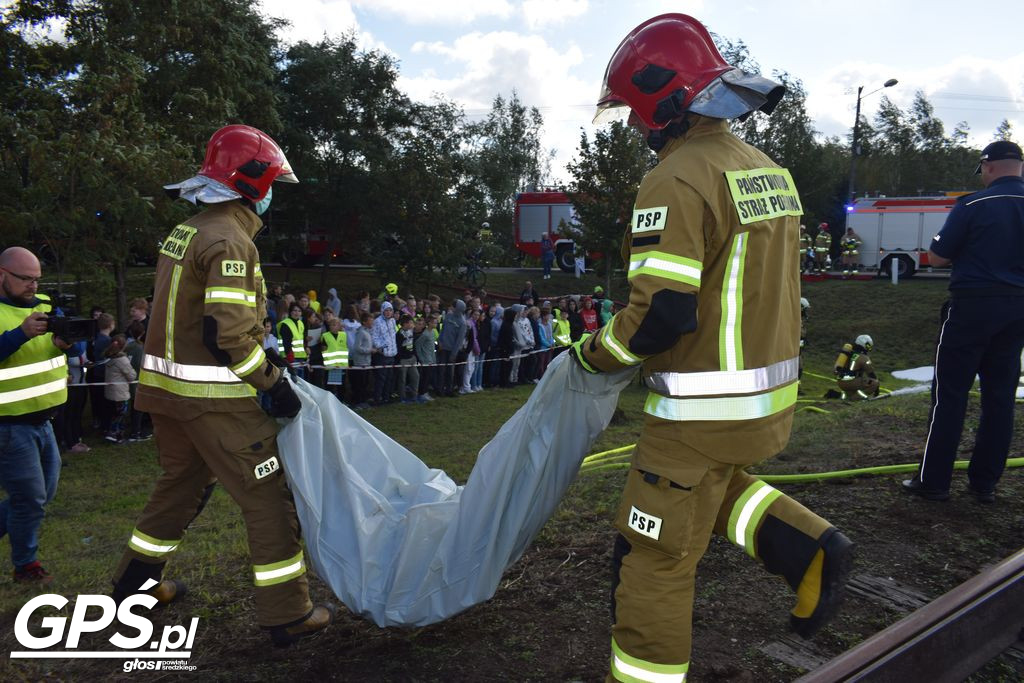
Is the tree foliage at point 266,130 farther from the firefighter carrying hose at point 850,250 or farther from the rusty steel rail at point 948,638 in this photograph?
the rusty steel rail at point 948,638

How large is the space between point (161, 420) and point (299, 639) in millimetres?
1212

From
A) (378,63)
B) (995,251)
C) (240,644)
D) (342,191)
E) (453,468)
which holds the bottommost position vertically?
(453,468)

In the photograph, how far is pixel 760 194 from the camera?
8.78 feet

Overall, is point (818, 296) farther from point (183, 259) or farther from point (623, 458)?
point (183, 259)

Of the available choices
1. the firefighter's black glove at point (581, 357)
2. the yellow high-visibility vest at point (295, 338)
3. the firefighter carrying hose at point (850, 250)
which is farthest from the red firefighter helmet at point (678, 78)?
the firefighter carrying hose at point (850, 250)

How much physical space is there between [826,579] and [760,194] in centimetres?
131

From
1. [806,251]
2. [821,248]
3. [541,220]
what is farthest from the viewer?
[541,220]

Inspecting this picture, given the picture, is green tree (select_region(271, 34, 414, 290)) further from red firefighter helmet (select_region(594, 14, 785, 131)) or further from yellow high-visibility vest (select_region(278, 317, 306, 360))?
red firefighter helmet (select_region(594, 14, 785, 131))

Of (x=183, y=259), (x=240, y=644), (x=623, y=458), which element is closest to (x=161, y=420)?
(x=183, y=259)

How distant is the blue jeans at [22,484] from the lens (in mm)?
4258

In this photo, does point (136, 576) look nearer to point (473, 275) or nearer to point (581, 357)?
point (581, 357)

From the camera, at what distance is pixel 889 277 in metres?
27.5

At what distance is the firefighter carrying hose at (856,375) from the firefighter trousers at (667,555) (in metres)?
11.3

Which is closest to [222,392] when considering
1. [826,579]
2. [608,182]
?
[826,579]
